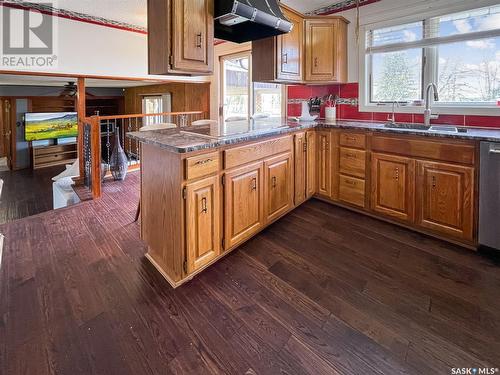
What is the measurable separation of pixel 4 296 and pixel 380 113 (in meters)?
3.82

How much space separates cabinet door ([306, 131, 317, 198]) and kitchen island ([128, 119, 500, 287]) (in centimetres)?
1

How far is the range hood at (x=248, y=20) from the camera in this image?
225 centimetres

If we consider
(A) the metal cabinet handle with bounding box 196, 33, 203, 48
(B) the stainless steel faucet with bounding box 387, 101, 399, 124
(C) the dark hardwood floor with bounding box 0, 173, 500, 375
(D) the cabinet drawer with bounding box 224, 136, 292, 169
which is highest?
(A) the metal cabinet handle with bounding box 196, 33, 203, 48

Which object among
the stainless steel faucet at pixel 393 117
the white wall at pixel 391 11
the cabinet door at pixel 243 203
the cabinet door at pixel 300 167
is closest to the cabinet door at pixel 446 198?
the stainless steel faucet at pixel 393 117

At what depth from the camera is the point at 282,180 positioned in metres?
2.82

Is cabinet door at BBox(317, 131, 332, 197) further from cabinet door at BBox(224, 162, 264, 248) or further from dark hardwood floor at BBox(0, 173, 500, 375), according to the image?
cabinet door at BBox(224, 162, 264, 248)

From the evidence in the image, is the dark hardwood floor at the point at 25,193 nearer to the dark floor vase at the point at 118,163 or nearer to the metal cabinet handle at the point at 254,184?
the dark floor vase at the point at 118,163

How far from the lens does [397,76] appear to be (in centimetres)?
343

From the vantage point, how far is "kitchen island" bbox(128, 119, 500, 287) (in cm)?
189

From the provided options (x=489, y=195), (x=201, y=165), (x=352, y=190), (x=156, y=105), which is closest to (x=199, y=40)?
(x=201, y=165)

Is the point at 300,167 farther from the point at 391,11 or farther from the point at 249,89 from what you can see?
the point at 249,89

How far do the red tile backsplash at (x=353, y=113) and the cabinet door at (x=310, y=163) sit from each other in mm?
807

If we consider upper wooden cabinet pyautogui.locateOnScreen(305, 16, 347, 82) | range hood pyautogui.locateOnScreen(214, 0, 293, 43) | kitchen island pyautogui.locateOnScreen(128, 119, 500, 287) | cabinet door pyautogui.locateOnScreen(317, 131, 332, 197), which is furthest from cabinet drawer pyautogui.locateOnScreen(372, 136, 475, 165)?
range hood pyautogui.locateOnScreen(214, 0, 293, 43)

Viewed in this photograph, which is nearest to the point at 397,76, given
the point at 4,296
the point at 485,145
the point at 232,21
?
the point at 485,145
